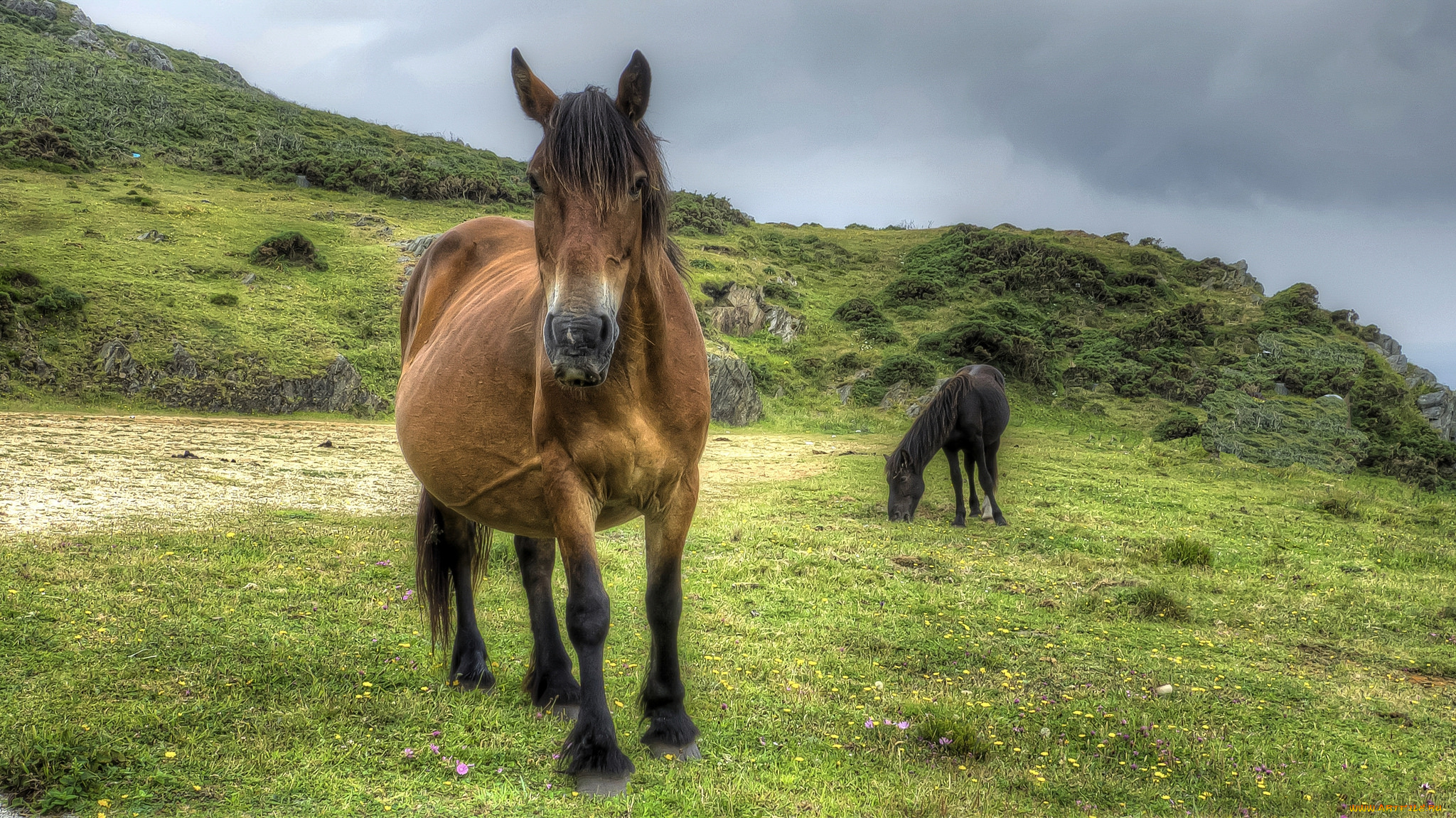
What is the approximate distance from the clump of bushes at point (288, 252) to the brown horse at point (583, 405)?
27.2 metres

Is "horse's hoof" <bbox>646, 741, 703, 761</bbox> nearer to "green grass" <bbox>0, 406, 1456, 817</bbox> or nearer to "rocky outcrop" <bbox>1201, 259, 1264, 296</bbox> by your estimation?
"green grass" <bbox>0, 406, 1456, 817</bbox>

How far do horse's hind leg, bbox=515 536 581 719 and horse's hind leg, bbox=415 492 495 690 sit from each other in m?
0.42

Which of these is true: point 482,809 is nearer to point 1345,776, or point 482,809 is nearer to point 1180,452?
point 1345,776

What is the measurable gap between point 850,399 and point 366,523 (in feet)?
79.9

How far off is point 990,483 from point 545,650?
8620 millimetres

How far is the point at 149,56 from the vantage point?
62312 millimetres

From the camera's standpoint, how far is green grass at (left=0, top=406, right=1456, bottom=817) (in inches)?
122

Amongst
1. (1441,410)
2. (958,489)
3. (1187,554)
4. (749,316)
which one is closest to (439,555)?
(1187,554)

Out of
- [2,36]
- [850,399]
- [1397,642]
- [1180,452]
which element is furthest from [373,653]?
[2,36]

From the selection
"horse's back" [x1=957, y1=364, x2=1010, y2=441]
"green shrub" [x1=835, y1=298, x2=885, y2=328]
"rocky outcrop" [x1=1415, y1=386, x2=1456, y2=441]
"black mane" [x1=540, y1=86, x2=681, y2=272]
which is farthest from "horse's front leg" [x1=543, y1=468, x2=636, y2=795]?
"green shrub" [x1=835, y1=298, x2=885, y2=328]

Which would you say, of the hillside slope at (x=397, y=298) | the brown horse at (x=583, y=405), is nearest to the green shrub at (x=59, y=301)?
the hillside slope at (x=397, y=298)

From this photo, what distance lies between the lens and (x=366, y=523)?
8.64 m

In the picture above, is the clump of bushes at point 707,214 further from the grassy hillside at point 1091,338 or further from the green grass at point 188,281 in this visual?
the green grass at point 188,281

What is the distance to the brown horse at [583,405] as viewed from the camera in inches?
111
